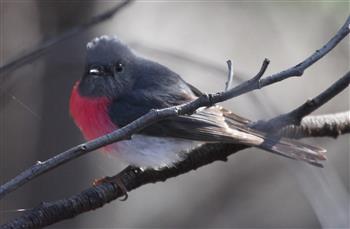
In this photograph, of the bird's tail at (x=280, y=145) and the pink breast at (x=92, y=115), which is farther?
the pink breast at (x=92, y=115)

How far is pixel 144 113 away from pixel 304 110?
40.7 inches

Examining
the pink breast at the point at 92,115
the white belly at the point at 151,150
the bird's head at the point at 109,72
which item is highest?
the bird's head at the point at 109,72

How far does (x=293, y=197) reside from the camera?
670 cm

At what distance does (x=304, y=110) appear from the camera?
3.45m

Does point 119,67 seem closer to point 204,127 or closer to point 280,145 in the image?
point 204,127

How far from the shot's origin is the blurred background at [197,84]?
541 centimetres

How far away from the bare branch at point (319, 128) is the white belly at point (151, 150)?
20.7 inches

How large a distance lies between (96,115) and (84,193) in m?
1.20

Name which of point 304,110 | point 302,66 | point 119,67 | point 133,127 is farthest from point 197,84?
point 133,127

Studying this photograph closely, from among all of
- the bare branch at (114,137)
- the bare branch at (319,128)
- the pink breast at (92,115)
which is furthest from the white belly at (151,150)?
the bare branch at (114,137)

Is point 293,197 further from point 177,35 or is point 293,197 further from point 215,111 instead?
point 215,111

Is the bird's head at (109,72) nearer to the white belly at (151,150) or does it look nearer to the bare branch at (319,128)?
the white belly at (151,150)

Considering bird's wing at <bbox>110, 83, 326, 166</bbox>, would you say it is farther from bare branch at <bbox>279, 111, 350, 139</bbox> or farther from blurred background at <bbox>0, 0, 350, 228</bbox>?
blurred background at <bbox>0, 0, 350, 228</bbox>

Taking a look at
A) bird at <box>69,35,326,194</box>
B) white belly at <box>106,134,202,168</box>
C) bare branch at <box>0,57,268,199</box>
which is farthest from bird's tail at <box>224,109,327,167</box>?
bare branch at <box>0,57,268,199</box>
